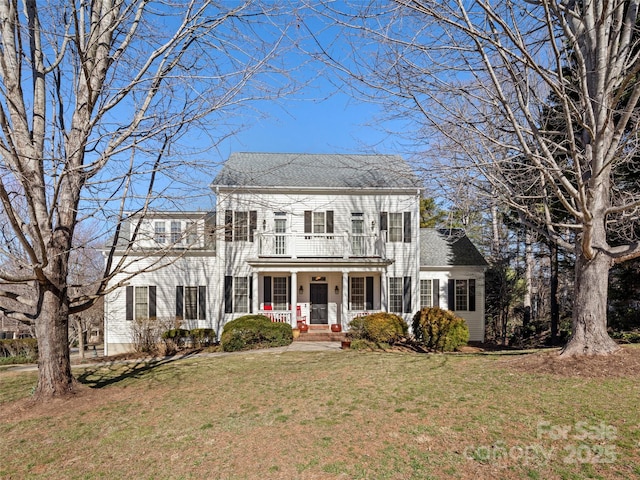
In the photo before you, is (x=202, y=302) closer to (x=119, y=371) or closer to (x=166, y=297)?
(x=166, y=297)

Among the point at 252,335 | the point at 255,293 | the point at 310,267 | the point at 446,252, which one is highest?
the point at 446,252

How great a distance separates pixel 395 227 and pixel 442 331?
5.92 meters

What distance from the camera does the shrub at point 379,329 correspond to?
44.0 feet

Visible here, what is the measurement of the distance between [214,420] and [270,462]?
178 centimetres

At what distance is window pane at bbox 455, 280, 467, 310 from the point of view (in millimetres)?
18250

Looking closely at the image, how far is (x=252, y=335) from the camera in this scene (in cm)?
1404

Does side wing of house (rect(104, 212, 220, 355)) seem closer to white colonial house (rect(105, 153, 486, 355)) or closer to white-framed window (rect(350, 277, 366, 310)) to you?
white colonial house (rect(105, 153, 486, 355))

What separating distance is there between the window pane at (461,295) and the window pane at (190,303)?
1169 centimetres

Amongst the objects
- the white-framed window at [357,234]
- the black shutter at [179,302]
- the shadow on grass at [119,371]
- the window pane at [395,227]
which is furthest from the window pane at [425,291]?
the black shutter at [179,302]

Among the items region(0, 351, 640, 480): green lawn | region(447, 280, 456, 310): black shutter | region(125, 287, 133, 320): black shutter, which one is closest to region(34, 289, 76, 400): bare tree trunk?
region(0, 351, 640, 480): green lawn

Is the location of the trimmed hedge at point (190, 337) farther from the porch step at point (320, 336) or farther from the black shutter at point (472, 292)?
the black shutter at point (472, 292)

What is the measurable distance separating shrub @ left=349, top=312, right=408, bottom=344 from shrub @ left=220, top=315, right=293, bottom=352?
2.64m

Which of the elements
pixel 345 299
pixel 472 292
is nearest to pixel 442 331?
pixel 345 299

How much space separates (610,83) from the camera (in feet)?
23.7
